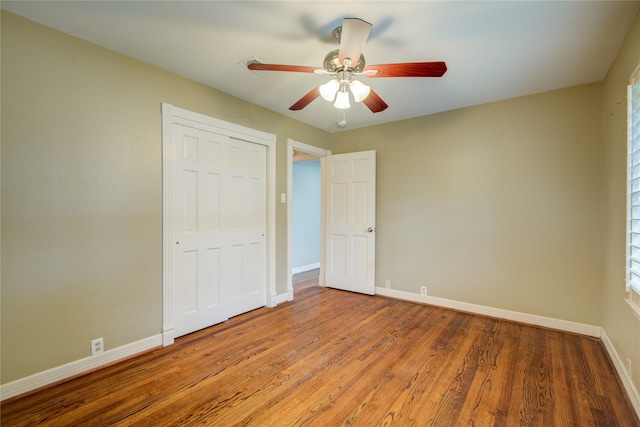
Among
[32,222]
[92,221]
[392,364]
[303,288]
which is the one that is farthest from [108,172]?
[303,288]

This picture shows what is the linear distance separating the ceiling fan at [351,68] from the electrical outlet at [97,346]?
2.35m

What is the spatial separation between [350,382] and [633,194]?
2323 millimetres

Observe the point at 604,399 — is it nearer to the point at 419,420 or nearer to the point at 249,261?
the point at 419,420

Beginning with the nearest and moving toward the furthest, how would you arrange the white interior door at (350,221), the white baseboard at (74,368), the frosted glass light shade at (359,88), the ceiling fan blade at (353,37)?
the ceiling fan blade at (353,37)
the white baseboard at (74,368)
the frosted glass light shade at (359,88)
the white interior door at (350,221)

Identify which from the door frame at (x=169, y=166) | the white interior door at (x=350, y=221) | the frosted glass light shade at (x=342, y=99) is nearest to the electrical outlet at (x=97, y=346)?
the door frame at (x=169, y=166)

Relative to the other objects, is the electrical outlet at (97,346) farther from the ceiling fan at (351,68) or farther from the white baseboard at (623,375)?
the white baseboard at (623,375)

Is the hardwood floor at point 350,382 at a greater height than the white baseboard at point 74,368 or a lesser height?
lesser

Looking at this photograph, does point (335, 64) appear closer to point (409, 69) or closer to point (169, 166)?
point (409, 69)

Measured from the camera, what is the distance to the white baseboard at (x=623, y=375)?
175 cm

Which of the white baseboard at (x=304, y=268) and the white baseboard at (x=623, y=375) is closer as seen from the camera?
the white baseboard at (x=623, y=375)

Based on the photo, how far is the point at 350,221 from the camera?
4266 millimetres

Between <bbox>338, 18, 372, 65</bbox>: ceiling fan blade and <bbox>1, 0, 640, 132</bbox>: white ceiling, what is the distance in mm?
275

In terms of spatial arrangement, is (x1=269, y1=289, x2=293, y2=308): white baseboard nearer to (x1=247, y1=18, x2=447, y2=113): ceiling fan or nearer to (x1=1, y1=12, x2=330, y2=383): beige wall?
(x1=1, y1=12, x2=330, y2=383): beige wall

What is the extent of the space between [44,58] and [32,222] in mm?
1134
